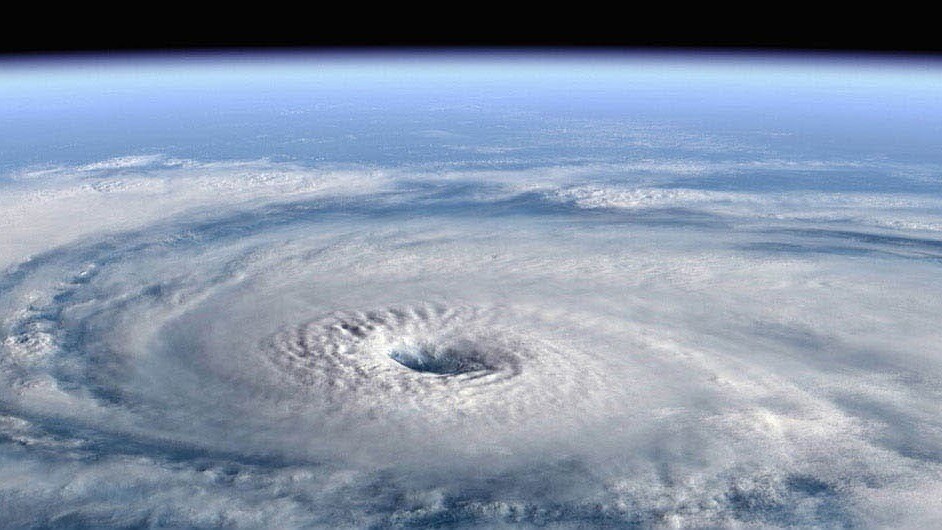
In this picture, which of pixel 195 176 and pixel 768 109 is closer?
pixel 195 176

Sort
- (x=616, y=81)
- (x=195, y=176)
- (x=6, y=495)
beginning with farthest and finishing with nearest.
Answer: (x=616, y=81), (x=195, y=176), (x=6, y=495)

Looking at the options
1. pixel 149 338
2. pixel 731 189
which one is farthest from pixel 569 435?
pixel 731 189

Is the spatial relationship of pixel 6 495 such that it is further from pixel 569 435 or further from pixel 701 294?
pixel 701 294

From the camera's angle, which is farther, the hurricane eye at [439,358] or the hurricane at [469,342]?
the hurricane eye at [439,358]

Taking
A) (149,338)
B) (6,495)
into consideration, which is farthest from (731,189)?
(6,495)

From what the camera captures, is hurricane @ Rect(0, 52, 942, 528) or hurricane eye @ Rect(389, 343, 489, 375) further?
hurricane eye @ Rect(389, 343, 489, 375)

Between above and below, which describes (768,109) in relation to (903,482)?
above

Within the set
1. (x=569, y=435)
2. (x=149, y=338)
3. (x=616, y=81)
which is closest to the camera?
(x=569, y=435)
